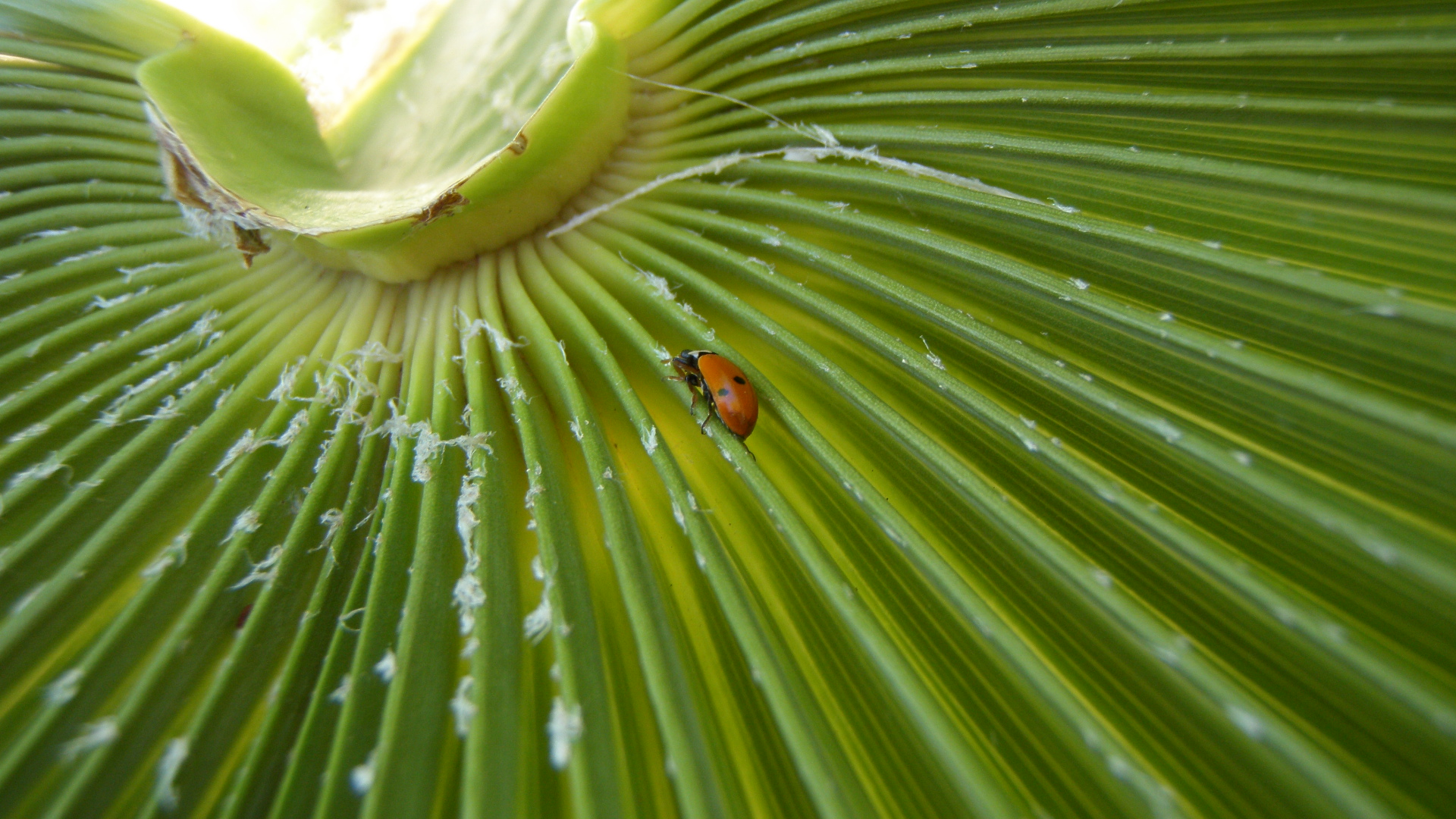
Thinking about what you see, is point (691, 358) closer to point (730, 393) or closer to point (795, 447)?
point (730, 393)

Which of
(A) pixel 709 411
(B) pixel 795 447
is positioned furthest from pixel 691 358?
(B) pixel 795 447

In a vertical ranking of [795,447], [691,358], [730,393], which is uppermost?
[691,358]

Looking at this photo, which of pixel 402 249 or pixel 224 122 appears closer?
pixel 402 249

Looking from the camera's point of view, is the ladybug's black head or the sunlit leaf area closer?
the sunlit leaf area

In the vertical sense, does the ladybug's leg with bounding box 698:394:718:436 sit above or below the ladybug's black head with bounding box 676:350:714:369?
below

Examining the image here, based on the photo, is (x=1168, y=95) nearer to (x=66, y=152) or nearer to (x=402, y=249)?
(x=402, y=249)

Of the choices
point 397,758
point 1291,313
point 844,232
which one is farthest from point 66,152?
point 1291,313

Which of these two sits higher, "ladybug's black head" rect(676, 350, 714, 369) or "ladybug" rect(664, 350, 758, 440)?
"ladybug's black head" rect(676, 350, 714, 369)

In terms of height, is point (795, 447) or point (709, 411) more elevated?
point (709, 411)
